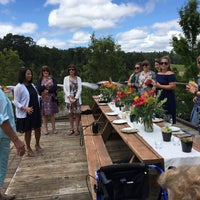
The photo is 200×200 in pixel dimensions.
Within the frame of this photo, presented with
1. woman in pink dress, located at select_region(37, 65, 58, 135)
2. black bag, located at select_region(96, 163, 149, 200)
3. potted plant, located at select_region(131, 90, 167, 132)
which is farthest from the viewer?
woman in pink dress, located at select_region(37, 65, 58, 135)

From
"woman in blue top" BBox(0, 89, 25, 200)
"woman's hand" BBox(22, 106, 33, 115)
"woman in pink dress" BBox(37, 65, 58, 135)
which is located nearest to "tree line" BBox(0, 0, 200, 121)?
"woman in pink dress" BBox(37, 65, 58, 135)

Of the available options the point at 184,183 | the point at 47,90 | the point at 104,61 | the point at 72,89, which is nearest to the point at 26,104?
the point at 47,90

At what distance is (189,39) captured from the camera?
700 cm

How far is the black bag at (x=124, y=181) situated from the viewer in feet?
5.98

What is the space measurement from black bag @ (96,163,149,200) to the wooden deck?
3.78 feet

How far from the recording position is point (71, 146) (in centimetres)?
473

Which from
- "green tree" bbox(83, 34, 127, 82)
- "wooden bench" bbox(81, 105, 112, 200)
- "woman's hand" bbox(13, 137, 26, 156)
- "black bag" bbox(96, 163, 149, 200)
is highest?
"green tree" bbox(83, 34, 127, 82)

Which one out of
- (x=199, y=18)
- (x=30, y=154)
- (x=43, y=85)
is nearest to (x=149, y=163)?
(x=30, y=154)

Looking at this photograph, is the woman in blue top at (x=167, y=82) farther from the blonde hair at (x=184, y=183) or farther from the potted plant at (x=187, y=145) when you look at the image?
the blonde hair at (x=184, y=183)

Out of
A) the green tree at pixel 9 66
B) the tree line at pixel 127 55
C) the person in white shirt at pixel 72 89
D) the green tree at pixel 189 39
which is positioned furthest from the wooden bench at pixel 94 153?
the green tree at pixel 9 66

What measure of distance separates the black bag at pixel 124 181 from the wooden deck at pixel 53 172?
115cm

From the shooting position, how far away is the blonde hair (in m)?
0.91

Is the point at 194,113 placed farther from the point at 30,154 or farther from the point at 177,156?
the point at 30,154

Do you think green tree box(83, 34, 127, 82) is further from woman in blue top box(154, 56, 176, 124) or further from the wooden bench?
the wooden bench
